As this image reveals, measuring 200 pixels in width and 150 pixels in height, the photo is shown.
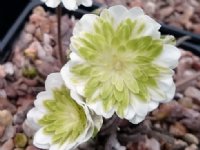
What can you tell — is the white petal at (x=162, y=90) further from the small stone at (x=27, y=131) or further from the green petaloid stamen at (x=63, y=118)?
the small stone at (x=27, y=131)

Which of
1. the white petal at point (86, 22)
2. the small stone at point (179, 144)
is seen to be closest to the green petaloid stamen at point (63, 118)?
the white petal at point (86, 22)

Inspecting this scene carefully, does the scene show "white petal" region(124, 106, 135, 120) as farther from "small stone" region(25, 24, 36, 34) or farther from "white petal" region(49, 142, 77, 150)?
"small stone" region(25, 24, 36, 34)

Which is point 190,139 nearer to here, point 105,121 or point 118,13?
point 105,121

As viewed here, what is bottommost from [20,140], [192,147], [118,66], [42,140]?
[192,147]

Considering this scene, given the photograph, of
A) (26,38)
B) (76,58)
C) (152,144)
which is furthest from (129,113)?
(26,38)

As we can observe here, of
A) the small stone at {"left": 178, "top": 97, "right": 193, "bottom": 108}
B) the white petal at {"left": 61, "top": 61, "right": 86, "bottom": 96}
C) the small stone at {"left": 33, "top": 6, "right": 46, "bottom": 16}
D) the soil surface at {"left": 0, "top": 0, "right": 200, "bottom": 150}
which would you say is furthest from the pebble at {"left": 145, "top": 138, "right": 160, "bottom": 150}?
the small stone at {"left": 33, "top": 6, "right": 46, "bottom": 16}

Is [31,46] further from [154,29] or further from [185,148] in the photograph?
[154,29]
